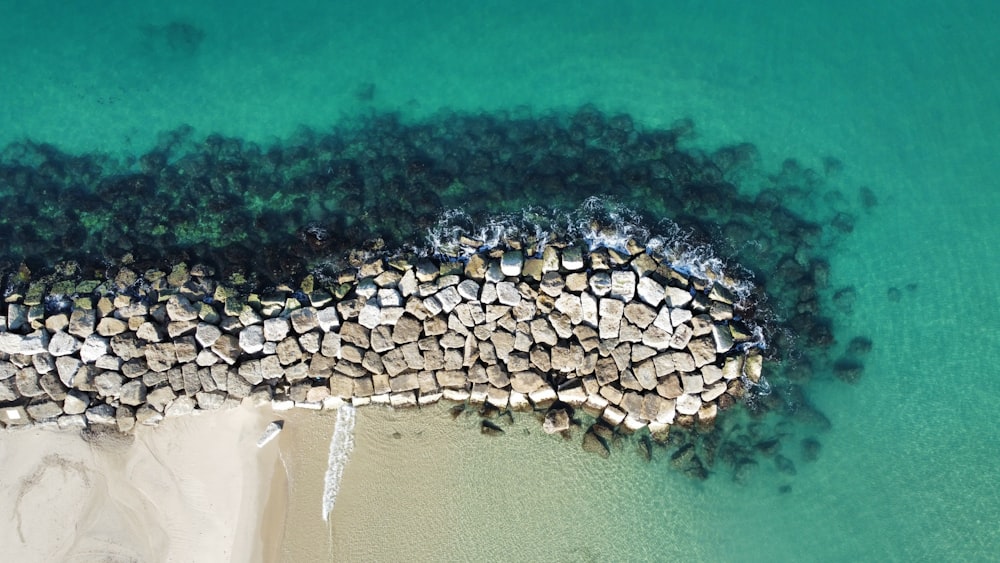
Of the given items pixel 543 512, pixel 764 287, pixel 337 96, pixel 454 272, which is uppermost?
pixel 337 96

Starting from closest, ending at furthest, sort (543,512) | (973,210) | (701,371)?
(543,512) → (701,371) → (973,210)

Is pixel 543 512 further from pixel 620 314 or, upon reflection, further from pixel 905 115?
pixel 905 115

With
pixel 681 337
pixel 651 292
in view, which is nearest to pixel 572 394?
pixel 681 337

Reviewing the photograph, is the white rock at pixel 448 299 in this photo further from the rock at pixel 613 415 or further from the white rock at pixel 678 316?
the white rock at pixel 678 316

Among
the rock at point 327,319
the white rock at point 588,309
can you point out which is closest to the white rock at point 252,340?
the rock at point 327,319

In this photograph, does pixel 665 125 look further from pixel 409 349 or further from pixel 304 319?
pixel 304 319

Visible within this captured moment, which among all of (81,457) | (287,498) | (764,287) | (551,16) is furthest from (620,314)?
(81,457)

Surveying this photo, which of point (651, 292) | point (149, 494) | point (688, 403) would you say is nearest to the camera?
point (149, 494)
